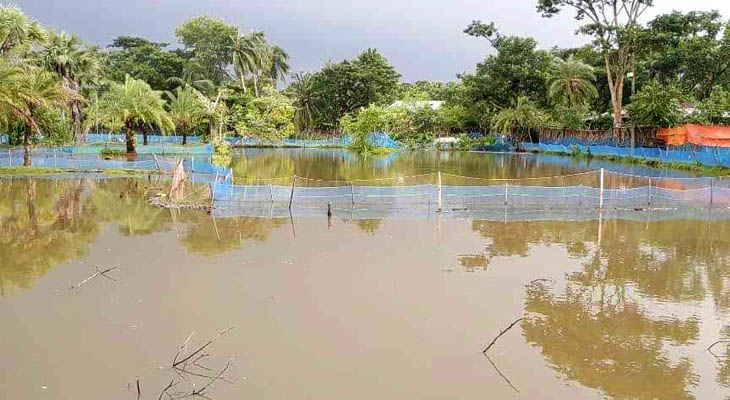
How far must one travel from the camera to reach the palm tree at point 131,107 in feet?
116

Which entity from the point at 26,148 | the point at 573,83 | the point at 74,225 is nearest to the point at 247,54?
the point at 573,83

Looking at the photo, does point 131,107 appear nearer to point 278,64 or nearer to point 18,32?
point 18,32

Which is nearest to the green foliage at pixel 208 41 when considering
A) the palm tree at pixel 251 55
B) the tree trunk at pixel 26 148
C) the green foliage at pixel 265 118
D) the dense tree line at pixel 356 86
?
the dense tree line at pixel 356 86

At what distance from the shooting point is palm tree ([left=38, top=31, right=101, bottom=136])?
128 ft

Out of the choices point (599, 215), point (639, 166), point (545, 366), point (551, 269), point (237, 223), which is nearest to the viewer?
point (545, 366)

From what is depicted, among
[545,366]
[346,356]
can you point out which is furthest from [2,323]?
[545,366]

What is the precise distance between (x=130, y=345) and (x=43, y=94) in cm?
2240

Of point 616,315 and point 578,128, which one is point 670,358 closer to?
point 616,315

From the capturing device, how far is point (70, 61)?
1550 inches

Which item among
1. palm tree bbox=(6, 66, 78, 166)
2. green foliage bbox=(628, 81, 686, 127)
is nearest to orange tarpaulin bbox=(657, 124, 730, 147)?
green foliage bbox=(628, 81, 686, 127)

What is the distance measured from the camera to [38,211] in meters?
16.6

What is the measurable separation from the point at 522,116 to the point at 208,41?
125ft

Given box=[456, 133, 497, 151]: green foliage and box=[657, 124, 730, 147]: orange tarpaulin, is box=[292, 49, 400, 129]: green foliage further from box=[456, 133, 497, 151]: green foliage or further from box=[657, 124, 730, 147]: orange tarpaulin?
box=[657, 124, 730, 147]: orange tarpaulin

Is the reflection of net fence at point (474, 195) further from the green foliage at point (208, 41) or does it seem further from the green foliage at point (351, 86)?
the green foliage at point (208, 41)
